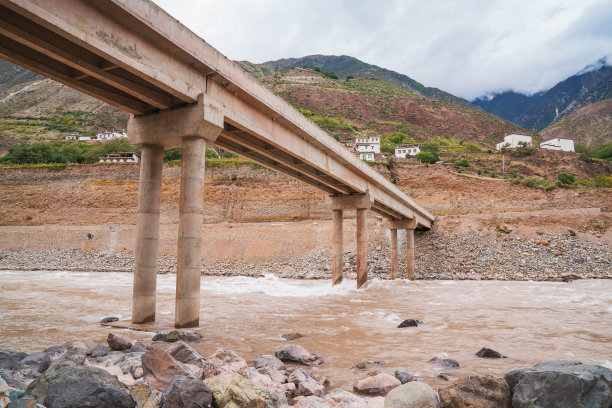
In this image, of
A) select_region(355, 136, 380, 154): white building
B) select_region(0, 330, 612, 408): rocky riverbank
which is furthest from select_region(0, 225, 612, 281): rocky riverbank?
select_region(355, 136, 380, 154): white building

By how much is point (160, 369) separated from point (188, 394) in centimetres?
121

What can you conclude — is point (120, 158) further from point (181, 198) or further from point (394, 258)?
point (181, 198)

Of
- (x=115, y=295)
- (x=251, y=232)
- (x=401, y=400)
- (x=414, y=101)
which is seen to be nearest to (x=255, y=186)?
(x=251, y=232)

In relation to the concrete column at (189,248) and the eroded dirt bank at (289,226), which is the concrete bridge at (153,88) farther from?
the eroded dirt bank at (289,226)

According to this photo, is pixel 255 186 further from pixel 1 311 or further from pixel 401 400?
pixel 401 400

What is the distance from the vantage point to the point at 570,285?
22.6 m

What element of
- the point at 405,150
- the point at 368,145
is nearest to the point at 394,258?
the point at 405,150

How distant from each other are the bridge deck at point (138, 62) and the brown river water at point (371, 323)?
267 inches

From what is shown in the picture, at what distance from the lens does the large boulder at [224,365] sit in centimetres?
521

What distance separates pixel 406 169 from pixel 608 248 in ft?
85.7

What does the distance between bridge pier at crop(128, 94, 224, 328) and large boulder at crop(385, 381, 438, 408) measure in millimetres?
6962

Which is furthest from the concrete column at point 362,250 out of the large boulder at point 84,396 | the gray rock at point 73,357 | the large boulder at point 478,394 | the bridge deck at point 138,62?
the large boulder at point 84,396

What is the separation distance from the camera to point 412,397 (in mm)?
4590

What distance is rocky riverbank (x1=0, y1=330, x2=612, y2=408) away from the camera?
12.1ft
